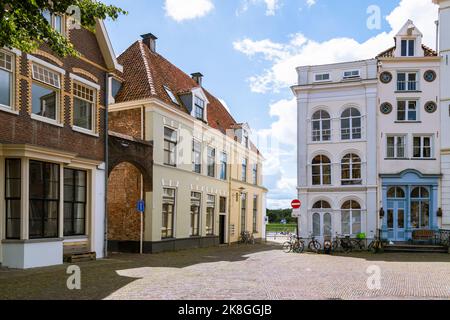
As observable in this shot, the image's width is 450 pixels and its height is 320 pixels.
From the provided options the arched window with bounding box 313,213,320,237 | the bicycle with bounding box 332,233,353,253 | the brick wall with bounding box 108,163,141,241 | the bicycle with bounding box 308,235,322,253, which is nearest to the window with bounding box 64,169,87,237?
the brick wall with bounding box 108,163,141,241

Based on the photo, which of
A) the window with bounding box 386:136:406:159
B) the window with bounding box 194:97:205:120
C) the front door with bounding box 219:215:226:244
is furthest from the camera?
the front door with bounding box 219:215:226:244

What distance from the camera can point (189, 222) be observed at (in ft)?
88.6

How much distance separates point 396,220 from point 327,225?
12.9 feet

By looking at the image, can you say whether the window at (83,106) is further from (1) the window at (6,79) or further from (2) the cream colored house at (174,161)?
(2) the cream colored house at (174,161)

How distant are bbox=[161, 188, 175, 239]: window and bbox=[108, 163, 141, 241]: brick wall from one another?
1.75 m

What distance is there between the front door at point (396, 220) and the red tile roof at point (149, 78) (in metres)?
13.0

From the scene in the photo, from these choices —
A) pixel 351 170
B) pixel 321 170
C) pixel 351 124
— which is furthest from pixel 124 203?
pixel 351 124

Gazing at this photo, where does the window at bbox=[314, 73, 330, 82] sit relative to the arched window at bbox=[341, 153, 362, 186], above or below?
above

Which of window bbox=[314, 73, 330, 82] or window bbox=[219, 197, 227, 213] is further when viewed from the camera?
window bbox=[219, 197, 227, 213]

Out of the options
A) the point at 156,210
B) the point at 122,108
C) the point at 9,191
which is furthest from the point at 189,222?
the point at 9,191

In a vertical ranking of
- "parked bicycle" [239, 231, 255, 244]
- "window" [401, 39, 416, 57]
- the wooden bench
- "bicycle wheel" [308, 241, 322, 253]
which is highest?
"window" [401, 39, 416, 57]

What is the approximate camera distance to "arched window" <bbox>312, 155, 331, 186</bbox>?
27422 millimetres

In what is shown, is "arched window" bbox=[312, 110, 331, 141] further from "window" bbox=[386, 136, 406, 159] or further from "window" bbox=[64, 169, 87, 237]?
"window" bbox=[64, 169, 87, 237]
